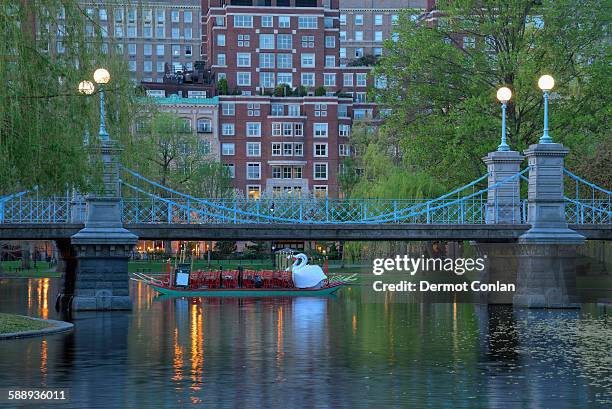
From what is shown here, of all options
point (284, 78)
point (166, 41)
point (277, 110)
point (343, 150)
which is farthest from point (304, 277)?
point (166, 41)

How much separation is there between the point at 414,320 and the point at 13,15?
18519 mm

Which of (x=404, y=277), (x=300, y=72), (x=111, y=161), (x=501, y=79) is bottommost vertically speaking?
(x=404, y=277)

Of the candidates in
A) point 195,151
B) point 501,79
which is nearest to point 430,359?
point 501,79

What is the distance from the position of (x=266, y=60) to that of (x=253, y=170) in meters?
16.5

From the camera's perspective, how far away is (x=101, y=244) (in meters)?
44.2

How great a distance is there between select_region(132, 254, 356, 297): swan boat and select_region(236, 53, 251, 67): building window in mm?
84752

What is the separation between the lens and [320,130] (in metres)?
143

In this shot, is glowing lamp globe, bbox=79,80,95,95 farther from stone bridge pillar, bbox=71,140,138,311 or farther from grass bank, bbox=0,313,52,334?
stone bridge pillar, bbox=71,140,138,311

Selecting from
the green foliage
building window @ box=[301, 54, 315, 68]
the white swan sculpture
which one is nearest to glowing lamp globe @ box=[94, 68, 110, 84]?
the white swan sculpture

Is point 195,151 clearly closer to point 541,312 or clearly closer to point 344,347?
point 541,312

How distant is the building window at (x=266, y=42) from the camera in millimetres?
150750

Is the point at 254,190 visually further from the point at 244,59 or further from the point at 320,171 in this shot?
the point at 244,59

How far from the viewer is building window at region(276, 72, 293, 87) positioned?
499ft

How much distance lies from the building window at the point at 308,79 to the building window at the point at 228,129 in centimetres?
1562
